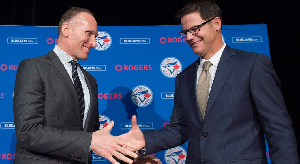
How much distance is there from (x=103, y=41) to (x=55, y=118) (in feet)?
5.75

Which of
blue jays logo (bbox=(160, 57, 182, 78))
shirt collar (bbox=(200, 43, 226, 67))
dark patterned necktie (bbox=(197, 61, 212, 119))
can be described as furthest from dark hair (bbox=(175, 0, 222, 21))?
blue jays logo (bbox=(160, 57, 182, 78))

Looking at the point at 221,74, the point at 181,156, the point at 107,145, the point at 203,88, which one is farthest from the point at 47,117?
the point at 181,156

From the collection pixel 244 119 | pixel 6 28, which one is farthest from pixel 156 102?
pixel 6 28

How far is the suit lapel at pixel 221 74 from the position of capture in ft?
5.11

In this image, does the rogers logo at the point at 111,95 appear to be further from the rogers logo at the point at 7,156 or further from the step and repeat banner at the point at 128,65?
the rogers logo at the point at 7,156

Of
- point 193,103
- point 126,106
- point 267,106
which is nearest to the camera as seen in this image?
point 267,106

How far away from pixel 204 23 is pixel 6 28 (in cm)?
257

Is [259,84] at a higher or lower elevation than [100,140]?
higher

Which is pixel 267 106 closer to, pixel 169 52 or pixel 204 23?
pixel 204 23

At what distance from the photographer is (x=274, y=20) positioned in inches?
154

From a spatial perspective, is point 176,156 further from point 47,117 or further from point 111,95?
point 47,117

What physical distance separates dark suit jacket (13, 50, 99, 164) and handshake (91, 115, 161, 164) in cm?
7

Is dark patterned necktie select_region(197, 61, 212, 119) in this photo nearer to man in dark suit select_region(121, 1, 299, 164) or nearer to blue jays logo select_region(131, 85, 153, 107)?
man in dark suit select_region(121, 1, 299, 164)

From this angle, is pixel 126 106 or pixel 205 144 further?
pixel 126 106
